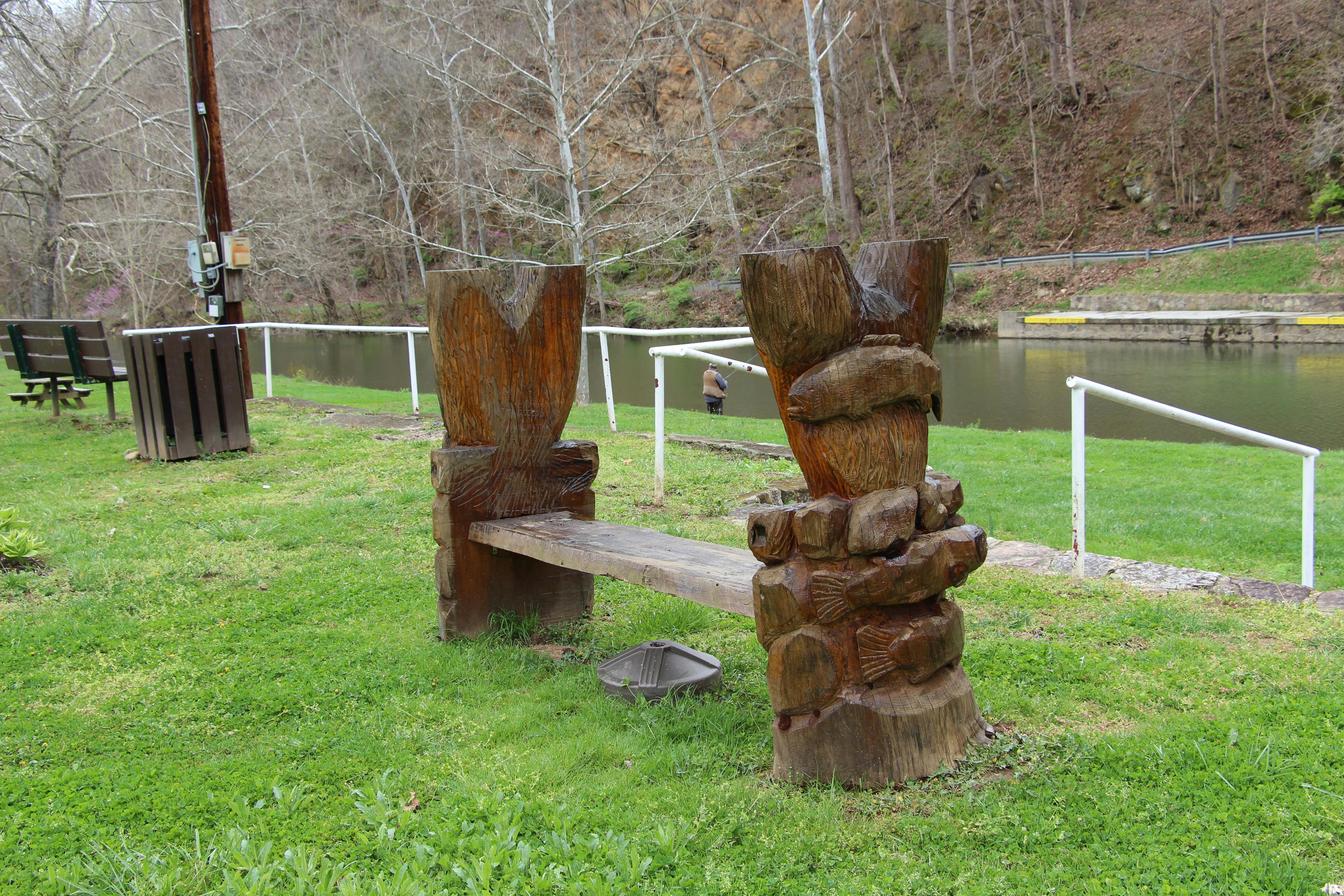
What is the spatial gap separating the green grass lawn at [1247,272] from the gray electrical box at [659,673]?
Answer: 27.3 meters

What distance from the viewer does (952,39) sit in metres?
38.6

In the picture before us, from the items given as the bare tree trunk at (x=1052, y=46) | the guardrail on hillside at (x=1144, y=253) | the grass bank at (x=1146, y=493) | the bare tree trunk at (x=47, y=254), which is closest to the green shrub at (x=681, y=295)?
the guardrail on hillside at (x=1144, y=253)

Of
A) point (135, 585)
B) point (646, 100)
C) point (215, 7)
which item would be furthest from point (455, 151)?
point (135, 585)

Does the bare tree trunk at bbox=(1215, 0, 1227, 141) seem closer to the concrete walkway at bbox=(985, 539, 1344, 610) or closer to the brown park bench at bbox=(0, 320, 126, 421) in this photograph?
the concrete walkway at bbox=(985, 539, 1344, 610)

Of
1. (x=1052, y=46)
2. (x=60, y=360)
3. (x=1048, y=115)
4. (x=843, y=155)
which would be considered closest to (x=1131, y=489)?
A: (x=60, y=360)

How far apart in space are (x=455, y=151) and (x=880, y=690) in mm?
19102

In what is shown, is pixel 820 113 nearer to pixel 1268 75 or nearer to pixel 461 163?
pixel 461 163

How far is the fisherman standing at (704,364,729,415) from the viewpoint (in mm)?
16031

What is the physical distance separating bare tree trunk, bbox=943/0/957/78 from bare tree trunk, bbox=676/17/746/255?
15.8m

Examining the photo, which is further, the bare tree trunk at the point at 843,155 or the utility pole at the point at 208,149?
the bare tree trunk at the point at 843,155

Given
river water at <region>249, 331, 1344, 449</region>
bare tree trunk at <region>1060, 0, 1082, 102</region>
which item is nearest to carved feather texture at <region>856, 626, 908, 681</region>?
river water at <region>249, 331, 1344, 449</region>

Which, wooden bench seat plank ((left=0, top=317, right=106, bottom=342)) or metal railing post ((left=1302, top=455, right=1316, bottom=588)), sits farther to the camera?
wooden bench seat plank ((left=0, top=317, right=106, bottom=342))

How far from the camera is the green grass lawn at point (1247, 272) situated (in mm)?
25938

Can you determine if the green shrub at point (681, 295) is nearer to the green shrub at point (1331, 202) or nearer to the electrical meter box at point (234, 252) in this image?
the green shrub at point (1331, 202)
